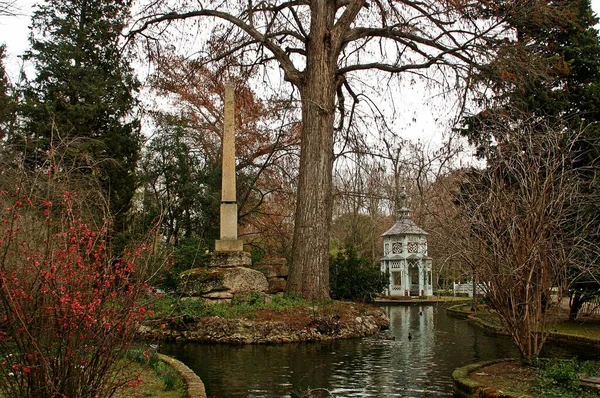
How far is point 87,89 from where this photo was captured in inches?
767

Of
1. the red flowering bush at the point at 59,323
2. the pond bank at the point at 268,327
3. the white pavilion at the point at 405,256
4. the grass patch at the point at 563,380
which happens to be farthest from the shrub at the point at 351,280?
the red flowering bush at the point at 59,323

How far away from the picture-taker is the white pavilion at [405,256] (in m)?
33.6

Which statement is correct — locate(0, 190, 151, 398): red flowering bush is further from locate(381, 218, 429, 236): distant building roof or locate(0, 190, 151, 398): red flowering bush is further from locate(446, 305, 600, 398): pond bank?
locate(381, 218, 429, 236): distant building roof

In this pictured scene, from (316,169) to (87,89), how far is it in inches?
387

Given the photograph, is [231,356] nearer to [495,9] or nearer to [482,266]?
[482,266]

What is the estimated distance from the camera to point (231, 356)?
10227 mm

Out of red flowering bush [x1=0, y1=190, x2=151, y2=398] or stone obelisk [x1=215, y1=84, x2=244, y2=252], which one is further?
stone obelisk [x1=215, y1=84, x2=244, y2=252]

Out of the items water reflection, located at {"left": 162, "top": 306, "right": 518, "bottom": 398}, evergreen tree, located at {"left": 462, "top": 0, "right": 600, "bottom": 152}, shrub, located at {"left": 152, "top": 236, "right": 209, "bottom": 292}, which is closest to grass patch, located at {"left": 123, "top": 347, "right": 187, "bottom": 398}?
water reflection, located at {"left": 162, "top": 306, "right": 518, "bottom": 398}

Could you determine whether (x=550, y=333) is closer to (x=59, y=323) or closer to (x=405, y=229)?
(x=59, y=323)

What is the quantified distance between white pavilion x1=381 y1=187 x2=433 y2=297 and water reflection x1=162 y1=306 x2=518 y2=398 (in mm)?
19520

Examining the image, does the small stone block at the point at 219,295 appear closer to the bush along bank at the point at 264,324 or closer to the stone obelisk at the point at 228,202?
the bush along bank at the point at 264,324

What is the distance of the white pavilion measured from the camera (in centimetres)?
A: 3359

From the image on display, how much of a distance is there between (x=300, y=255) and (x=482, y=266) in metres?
7.11

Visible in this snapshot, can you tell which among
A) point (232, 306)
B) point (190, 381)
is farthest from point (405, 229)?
point (190, 381)
